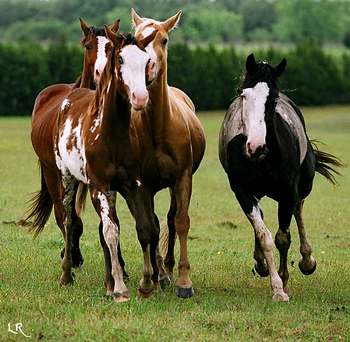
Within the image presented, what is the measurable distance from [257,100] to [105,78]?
1423 mm

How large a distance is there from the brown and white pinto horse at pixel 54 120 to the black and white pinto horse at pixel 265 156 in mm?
1664

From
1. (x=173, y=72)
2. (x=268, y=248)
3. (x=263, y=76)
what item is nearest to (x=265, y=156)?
(x=263, y=76)

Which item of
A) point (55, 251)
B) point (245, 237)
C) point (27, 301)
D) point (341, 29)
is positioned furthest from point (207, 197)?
point (341, 29)

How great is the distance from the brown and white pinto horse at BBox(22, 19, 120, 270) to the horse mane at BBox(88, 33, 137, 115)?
0.65 meters

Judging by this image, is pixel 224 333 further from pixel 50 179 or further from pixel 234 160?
pixel 50 179

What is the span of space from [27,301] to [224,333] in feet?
5.85

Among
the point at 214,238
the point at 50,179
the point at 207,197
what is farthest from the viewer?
the point at 207,197

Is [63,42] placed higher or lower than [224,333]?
lower

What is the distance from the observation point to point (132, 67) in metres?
5.18

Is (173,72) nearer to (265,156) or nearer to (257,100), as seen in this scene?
(265,156)

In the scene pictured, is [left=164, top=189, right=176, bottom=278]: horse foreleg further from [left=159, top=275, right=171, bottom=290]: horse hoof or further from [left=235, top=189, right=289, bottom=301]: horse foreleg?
[left=235, top=189, right=289, bottom=301]: horse foreleg

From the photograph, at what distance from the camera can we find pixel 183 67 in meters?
39.5

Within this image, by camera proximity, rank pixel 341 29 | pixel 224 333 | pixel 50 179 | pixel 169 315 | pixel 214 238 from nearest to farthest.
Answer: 1. pixel 224 333
2. pixel 169 315
3. pixel 50 179
4. pixel 214 238
5. pixel 341 29

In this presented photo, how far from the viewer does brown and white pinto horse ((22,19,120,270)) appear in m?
6.89
